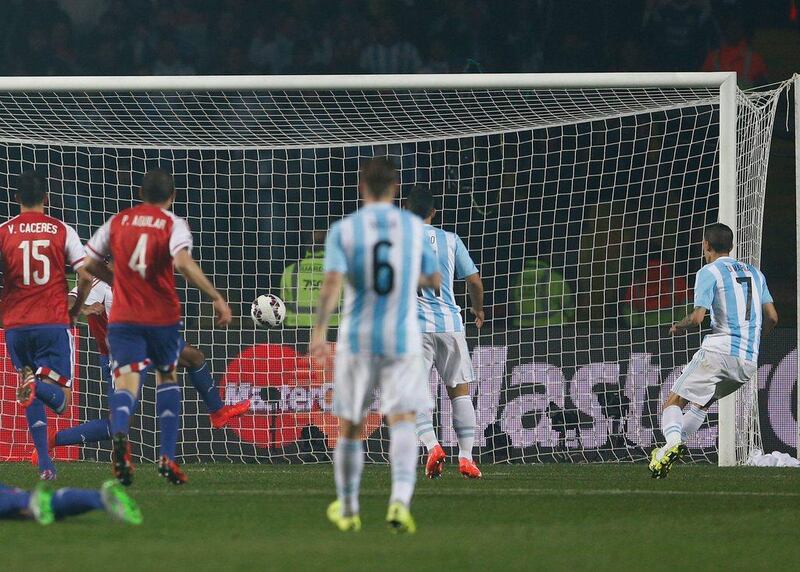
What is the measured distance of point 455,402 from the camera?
368 inches

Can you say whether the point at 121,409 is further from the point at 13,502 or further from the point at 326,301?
the point at 326,301

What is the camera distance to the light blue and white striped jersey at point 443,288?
9.21m

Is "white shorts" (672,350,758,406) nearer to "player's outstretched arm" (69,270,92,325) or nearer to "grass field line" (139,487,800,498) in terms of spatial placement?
"grass field line" (139,487,800,498)

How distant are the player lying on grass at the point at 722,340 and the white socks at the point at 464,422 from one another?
4.01 feet

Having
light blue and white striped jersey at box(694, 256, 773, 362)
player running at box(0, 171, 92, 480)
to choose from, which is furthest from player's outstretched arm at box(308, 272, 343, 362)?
light blue and white striped jersey at box(694, 256, 773, 362)

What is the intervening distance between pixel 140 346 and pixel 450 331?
241cm

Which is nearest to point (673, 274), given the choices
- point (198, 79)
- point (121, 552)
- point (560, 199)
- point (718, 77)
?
point (560, 199)

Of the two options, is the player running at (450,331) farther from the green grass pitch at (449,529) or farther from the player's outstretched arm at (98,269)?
the player's outstretched arm at (98,269)

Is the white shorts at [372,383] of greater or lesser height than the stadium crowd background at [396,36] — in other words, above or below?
below

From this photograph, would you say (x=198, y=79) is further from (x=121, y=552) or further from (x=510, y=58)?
(x=121, y=552)

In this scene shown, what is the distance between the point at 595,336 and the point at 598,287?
3.00 feet

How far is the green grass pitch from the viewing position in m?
4.71

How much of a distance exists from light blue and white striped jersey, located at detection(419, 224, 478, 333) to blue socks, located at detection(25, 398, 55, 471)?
8.31 ft

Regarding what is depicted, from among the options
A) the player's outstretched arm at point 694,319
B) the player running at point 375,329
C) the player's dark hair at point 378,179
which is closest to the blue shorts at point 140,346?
the player running at point 375,329
